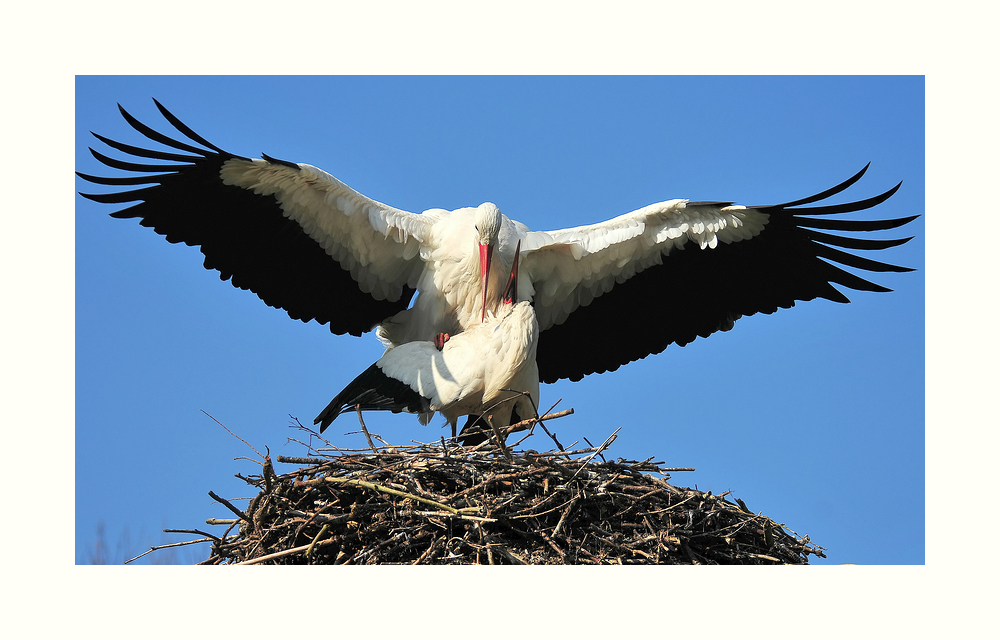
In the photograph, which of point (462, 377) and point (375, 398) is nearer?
point (462, 377)

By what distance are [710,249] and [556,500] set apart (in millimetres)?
2389

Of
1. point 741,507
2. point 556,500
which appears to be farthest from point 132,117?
point 741,507

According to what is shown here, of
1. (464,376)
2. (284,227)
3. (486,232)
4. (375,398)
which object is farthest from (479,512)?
(284,227)

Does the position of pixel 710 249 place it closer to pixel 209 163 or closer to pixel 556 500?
pixel 556 500

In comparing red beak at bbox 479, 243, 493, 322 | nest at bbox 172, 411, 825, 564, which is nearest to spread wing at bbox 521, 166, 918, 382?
red beak at bbox 479, 243, 493, 322

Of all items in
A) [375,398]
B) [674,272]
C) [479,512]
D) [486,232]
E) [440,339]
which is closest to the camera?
[479,512]

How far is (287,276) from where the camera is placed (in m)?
5.96

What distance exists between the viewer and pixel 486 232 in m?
5.52

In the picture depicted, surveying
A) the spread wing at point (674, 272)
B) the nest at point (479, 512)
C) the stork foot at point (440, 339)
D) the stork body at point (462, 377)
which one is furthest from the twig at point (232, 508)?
the spread wing at point (674, 272)

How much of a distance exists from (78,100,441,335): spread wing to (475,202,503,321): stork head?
480 mm

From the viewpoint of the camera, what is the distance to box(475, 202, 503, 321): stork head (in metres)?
5.51

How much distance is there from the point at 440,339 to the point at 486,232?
0.79 metres

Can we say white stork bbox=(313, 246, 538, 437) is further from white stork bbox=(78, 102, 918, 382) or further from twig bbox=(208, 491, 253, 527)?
twig bbox=(208, 491, 253, 527)

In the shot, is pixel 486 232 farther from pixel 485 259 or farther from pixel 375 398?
pixel 375 398
